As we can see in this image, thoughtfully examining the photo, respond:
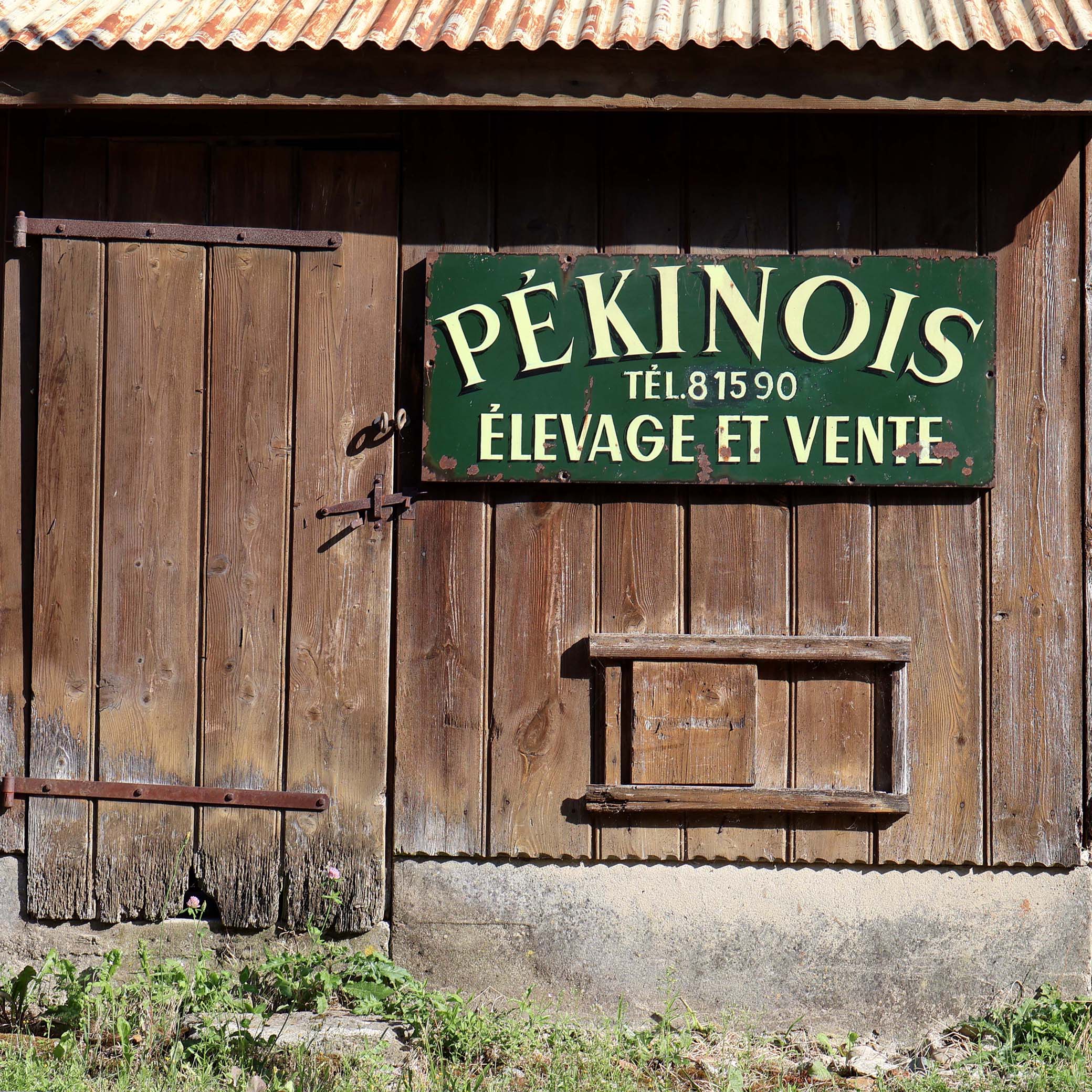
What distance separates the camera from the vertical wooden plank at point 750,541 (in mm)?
3320

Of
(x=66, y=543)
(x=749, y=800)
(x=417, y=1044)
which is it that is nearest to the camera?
(x=417, y=1044)

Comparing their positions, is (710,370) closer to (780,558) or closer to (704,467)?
(704,467)

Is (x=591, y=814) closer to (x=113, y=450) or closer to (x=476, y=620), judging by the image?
(x=476, y=620)

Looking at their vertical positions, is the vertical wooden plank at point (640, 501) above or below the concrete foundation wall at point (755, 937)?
above

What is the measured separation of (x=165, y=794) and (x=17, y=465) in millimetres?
1207

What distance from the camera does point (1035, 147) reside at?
3.30 meters

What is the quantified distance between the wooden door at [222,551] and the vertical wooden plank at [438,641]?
7cm

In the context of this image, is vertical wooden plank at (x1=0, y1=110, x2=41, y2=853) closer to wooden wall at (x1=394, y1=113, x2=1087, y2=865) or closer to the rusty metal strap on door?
the rusty metal strap on door

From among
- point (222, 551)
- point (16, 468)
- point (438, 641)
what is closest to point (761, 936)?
point (438, 641)

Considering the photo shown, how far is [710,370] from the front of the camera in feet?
10.8

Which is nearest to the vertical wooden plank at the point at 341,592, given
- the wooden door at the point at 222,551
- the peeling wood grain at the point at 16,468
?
the wooden door at the point at 222,551

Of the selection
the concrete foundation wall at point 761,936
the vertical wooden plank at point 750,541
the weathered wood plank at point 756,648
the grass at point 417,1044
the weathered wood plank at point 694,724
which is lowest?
the grass at point 417,1044

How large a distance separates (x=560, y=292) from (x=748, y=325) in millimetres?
617

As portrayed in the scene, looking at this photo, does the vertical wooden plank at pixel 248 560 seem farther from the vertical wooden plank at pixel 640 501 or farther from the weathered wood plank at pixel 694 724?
the weathered wood plank at pixel 694 724
